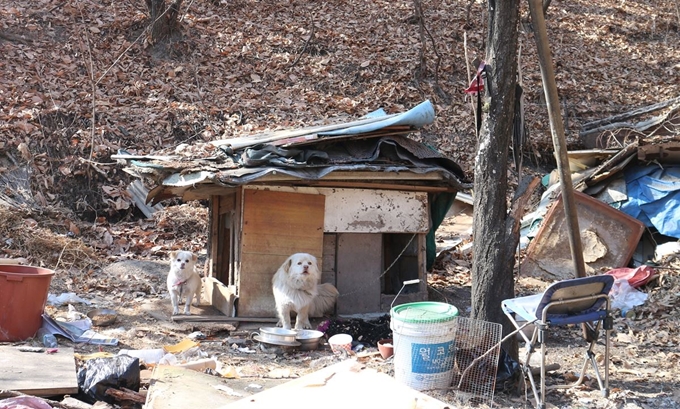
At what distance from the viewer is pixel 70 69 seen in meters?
15.2

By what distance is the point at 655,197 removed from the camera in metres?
10.3

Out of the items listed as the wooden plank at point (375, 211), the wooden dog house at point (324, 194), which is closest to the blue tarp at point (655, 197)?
the wooden dog house at point (324, 194)

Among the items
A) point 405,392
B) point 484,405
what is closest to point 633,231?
point 484,405

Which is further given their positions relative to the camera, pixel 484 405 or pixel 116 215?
A: pixel 116 215

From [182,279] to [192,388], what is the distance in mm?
3588

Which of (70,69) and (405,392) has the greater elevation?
(70,69)

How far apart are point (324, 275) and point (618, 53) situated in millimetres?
13649

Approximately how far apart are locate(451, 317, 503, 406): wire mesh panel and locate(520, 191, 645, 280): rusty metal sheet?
15.1 feet

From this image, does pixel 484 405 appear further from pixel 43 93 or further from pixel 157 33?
pixel 157 33

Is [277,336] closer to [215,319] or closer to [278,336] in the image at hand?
[278,336]

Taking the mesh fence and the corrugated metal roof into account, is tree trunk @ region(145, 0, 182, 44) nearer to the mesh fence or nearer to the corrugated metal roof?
the corrugated metal roof

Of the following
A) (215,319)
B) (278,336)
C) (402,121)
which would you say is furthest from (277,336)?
(402,121)

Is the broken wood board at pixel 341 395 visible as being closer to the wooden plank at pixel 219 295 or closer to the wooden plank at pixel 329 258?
the wooden plank at pixel 219 295

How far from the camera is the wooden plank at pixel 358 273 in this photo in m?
9.26
